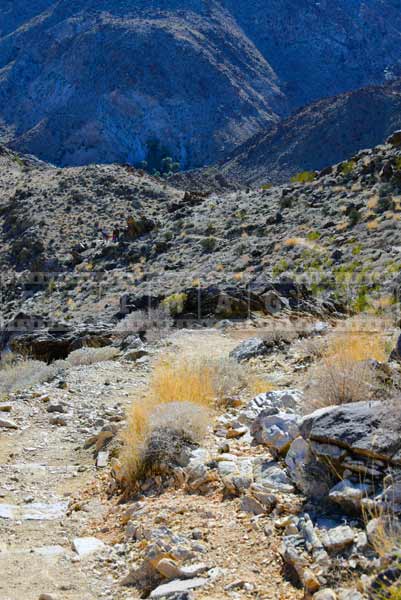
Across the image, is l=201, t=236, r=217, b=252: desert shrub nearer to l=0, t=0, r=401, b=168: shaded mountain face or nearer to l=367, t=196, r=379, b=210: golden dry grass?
l=367, t=196, r=379, b=210: golden dry grass

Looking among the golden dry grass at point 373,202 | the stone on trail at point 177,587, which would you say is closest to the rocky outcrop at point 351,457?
the stone on trail at point 177,587

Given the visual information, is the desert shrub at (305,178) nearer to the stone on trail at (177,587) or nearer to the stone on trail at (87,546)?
the stone on trail at (87,546)

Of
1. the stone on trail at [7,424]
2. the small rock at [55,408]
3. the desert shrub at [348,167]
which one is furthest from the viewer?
the desert shrub at [348,167]

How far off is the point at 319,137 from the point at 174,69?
134ft

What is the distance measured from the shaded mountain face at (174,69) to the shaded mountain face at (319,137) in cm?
1313

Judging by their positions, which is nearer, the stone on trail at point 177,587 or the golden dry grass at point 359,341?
the stone on trail at point 177,587

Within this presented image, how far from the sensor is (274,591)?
3.31 meters

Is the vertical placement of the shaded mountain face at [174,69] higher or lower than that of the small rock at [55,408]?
higher

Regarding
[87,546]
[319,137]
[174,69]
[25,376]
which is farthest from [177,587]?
[174,69]

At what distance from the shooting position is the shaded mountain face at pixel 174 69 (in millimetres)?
103500

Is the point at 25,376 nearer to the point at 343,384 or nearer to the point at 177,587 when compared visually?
the point at 343,384

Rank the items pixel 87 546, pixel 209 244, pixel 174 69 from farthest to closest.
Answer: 1. pixel 174 69
2. pixel 209 244
3. pixel 87 546

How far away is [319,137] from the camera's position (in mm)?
79312

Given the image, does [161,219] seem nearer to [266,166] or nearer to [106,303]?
[106,303]
